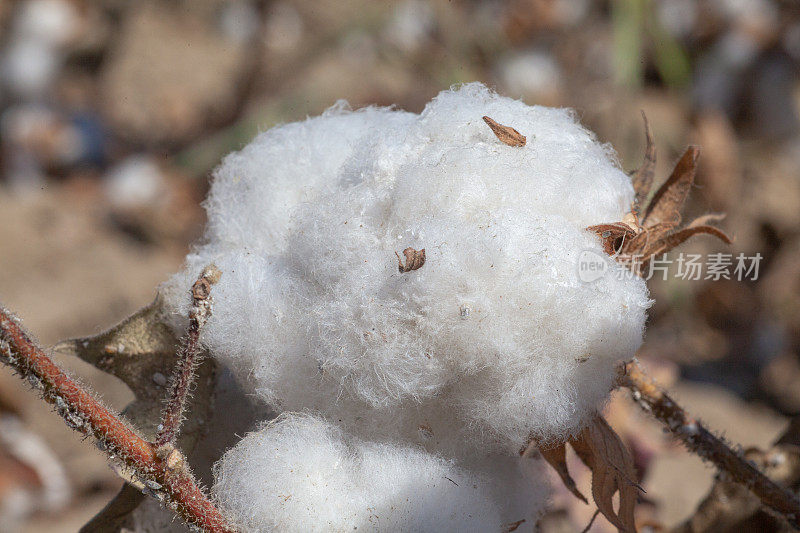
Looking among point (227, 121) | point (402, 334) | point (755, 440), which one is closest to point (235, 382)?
point (402, 334)

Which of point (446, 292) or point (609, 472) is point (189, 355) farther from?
point (609, 472)

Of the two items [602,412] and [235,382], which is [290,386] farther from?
[602,412]

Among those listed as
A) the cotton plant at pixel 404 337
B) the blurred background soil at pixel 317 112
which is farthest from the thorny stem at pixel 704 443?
the blurred background soil at pixel 317 112

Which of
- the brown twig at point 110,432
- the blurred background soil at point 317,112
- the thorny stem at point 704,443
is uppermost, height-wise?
the brown twig at point 110,432

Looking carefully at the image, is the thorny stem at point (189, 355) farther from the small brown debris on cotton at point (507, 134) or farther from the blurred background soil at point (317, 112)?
the blurred background soil at point (317, 112)

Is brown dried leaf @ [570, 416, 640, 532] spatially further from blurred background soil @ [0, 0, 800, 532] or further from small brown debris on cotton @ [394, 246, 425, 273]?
blurred background soil @ [0, 0, 800, 532]

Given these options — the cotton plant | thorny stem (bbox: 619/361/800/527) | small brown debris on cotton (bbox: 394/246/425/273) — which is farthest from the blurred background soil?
small brown debris on cotton (bbox: 394/246/425/273)
